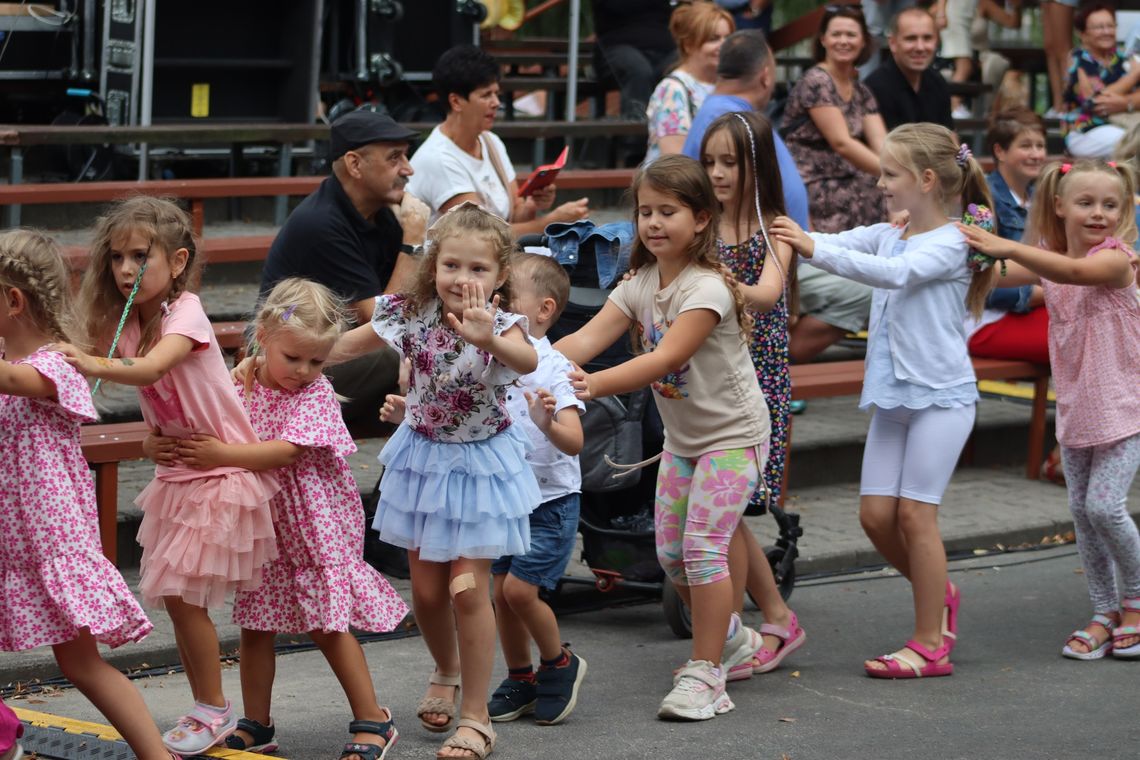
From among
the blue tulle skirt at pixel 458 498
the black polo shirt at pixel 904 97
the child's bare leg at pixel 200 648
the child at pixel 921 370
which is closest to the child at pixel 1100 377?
the child at pixel 921 370

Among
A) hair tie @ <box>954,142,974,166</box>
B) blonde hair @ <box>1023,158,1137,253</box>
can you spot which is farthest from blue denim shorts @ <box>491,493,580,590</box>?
blonde hair @ <box>1023,158,1137,253</box>

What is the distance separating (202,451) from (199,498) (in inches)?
4.9

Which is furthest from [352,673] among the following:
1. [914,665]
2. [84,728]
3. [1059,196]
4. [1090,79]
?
[1090,79]

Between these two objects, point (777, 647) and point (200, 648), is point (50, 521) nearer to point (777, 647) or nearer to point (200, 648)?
point (200, 648)

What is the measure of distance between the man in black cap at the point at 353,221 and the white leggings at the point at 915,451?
1.85 m

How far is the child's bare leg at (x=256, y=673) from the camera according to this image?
4.65 m

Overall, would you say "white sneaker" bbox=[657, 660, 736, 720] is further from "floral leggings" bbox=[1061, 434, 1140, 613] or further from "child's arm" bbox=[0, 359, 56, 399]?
"child's arm" bbox=[0, 359, 56, 399]

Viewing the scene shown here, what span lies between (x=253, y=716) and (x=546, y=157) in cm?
889

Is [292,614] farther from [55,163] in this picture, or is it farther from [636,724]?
[55,163]

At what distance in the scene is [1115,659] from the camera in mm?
5984

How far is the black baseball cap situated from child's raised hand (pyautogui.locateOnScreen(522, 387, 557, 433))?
83.3 inches

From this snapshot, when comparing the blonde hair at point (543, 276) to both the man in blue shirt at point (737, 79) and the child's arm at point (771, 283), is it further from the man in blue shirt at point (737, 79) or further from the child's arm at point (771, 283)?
the man in blue shirt at point (737, 79)

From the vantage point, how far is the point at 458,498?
459cm

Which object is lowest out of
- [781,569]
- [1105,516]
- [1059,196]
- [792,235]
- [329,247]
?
[781,569]
